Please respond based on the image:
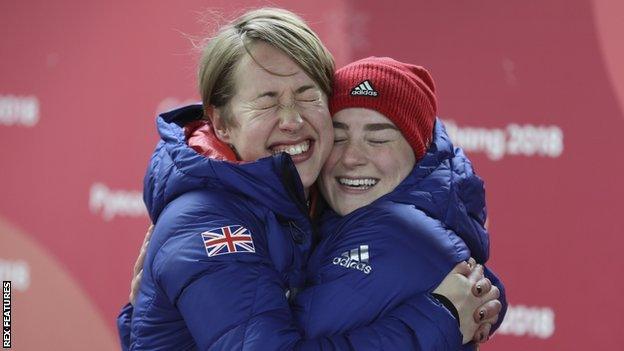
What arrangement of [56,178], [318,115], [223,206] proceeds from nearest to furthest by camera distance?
1. [223,206]
2. [318,115]
3. [56,178]

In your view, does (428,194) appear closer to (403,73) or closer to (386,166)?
(386,166)

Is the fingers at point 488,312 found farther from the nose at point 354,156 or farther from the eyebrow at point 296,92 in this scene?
the eyebrow at point 296,92

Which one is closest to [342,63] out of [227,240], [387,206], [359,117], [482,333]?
[359,117]

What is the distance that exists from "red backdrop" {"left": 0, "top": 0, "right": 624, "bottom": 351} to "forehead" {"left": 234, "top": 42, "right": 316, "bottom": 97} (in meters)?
0.96

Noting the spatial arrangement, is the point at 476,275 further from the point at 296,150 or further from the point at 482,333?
the point at 296,150

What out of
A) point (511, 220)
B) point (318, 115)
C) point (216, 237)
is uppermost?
point (318, 115)

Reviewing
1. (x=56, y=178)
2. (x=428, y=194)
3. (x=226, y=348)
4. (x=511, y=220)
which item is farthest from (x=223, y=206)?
(x=56, y=178)

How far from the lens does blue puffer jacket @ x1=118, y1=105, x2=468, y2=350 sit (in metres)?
1.81

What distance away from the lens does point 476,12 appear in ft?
10.3

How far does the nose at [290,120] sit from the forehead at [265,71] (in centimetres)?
4

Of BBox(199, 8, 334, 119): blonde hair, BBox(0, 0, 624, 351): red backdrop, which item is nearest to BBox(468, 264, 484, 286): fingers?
BBox(199, 8, 334, 119): blonde hair

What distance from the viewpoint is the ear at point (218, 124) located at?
213cm

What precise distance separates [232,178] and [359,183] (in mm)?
328

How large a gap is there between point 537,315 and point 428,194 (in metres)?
1.17
